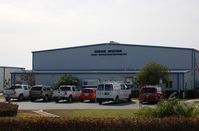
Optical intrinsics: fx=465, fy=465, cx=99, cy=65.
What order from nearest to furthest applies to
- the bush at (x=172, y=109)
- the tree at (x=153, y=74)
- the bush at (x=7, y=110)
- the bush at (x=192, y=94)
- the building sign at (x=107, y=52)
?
1. the bush at (x=172, y=109)
2. the bush at (x=7, y=110)
3. the tree at (x=153, y=74)
4. the bush at (x=192, y=94)
5. the building sign at (x=107, y=52)

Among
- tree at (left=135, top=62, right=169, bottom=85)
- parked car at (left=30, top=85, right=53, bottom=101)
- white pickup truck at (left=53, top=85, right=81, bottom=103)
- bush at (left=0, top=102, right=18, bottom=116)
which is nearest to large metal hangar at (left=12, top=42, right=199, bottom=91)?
tree at (left=135, top=62, right=169, bottom=85)

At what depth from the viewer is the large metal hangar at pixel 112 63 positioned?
2453 inches

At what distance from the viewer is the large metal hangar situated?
62312mm

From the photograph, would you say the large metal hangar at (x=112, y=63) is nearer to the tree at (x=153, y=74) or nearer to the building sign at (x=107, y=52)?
the building sign at (x=107, y=52)

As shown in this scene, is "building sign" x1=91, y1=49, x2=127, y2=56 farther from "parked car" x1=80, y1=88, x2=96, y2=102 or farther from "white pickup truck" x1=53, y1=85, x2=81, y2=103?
"parked car" x1=80, y1=88, x2=96, y2=102

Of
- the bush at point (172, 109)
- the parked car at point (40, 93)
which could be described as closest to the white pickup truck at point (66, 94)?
the parked car at point (40, 93)

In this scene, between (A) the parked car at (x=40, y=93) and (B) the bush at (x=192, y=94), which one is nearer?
(A) the parked car at (x=40, y=93)

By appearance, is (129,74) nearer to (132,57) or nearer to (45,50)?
(132,57)

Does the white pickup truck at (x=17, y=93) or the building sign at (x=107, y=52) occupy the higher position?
the building sign at (x=107, y=52)

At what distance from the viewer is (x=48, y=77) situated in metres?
65.9

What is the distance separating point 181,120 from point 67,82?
4540 cm

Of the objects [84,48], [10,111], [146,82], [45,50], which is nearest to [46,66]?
[45,50]

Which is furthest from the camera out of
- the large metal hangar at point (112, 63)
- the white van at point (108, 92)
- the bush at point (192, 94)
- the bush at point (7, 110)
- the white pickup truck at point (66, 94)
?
the large metal hangar at point (112, 63)

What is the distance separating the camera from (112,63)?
218ft
